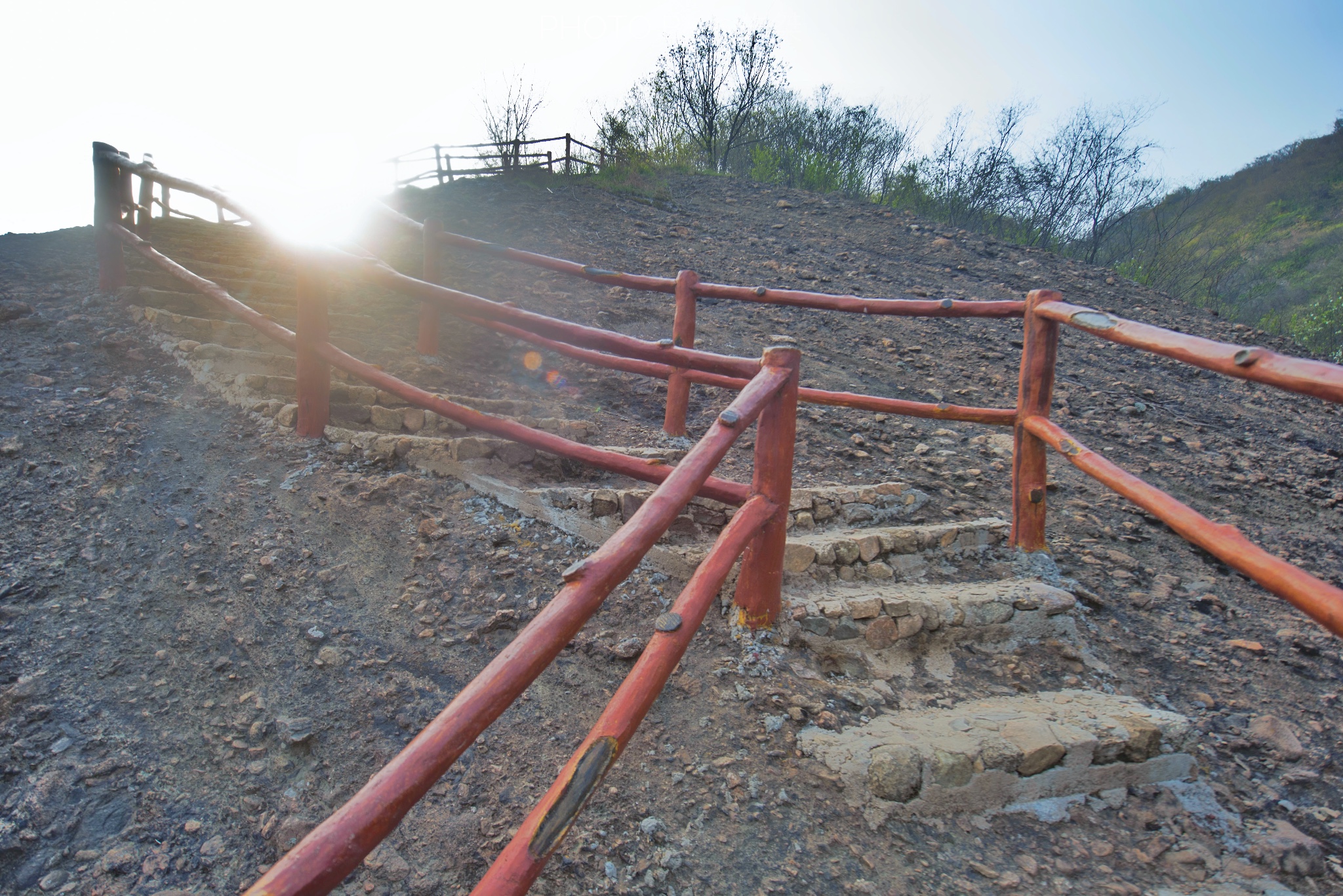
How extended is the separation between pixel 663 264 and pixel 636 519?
6.61 metres

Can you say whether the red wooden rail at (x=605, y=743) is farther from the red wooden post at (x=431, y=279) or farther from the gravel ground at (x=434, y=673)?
the red wooden post at (x=431, y=279)

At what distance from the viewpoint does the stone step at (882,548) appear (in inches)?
81.9

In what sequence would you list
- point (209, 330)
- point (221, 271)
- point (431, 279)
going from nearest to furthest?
point (209, 330) → point (431, 279) → point (221, 271)

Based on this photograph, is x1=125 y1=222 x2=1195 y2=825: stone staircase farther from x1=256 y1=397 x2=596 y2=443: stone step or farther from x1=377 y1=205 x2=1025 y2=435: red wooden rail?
x1=377 y1=205 x2=1025 y2=435: red wooden rail

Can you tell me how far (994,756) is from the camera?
1.49 meters

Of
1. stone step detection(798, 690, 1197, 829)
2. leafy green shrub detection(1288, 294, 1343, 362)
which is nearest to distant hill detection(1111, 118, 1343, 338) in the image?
leafy green shrub detection(1288, 294, 1343, 362)

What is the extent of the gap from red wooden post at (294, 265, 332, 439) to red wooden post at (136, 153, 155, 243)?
2485 millimetres

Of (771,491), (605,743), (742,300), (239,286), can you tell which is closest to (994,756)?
(771,491)

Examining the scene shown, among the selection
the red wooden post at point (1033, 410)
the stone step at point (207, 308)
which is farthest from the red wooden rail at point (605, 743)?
the stone step at point (207, 308)

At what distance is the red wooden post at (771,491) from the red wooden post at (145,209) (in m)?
4.24

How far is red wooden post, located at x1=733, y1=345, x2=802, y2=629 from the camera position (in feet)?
5.60

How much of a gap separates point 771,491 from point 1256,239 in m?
39.2

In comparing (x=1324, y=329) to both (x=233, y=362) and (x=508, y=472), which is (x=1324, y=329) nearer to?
(x=508, y=472)

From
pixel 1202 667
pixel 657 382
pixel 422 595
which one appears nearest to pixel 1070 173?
pixel 657 382
